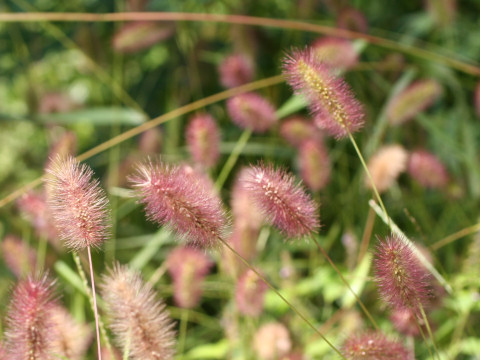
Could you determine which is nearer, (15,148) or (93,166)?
(93,166)

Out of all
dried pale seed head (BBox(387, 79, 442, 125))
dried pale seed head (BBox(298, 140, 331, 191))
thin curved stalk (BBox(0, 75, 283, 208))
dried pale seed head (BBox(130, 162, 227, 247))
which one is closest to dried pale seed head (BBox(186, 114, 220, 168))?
thin curved stalk (BBox(0, 75, 283, 208))

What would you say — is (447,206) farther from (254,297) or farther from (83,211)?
(83,211)

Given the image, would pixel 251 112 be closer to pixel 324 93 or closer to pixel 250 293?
pixel 250 293

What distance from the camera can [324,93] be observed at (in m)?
0.74

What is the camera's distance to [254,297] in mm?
1014

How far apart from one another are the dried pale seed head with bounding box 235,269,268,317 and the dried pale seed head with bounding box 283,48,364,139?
1.01ft

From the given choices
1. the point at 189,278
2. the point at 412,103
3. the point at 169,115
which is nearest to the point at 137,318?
the point at 189,278

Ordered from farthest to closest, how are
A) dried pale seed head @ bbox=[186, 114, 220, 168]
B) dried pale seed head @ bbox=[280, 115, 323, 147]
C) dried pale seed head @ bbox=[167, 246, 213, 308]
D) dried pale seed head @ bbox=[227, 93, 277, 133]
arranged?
dried pale seed head @ bbox=[280, 115, 323, 147] → dried pale seed head @ bbox=[227, 93, 277, 133] → dried pale seed head @ bbox=[186, 114, 220, 168] → dried pale seed head @ bbox=[167, 246, 213, 308]

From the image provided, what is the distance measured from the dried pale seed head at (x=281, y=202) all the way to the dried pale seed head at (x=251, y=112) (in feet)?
1.99

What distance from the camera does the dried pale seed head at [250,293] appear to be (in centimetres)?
97

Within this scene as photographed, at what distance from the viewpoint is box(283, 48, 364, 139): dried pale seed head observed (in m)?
0.73

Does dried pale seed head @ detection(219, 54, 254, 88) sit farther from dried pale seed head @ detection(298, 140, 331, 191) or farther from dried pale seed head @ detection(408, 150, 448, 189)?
dried pale seed head @ detection(408, 150, 448, 189)

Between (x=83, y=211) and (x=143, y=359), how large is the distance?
19 centimetres

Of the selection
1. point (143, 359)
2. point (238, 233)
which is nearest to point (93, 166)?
point (238, 233)
